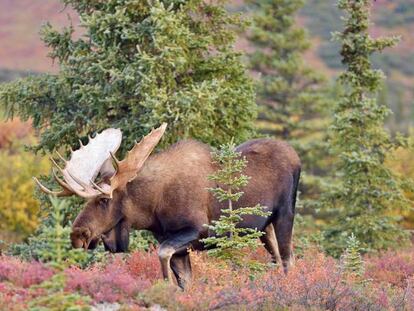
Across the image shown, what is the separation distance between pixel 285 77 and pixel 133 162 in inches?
914

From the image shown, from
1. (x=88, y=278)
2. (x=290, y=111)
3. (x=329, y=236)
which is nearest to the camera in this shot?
(x=88, y=278)

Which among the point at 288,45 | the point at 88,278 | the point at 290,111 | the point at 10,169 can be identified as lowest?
the point at 10,169

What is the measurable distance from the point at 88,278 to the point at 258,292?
1.78 m

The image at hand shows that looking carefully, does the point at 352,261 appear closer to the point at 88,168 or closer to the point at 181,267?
the point at 181,267

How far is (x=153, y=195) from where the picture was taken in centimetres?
1236

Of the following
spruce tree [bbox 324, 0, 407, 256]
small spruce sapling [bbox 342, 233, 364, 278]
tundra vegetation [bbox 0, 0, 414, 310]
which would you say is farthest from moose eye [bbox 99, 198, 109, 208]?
spruce tree [bbox 324, 0, 407, 256]

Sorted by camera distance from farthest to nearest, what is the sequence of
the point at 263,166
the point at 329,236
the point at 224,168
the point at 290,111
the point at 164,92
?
the point at 290,111 < the point at 329,236 < the point at 164,92 < the point at 263,166 < the point at 224,168

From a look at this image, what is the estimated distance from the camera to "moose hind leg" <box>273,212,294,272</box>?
1327 cm

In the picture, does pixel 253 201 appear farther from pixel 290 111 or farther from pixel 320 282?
pixel 290 111

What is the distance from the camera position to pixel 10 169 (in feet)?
138

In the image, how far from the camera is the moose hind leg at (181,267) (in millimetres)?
12141

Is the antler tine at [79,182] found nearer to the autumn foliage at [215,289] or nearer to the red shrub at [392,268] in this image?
the autumn foliage at [215,289]

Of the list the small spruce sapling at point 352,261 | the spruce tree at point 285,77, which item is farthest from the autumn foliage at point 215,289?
the spruce tree at point 285,77

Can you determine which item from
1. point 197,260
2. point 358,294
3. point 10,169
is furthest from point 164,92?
point 10,169
